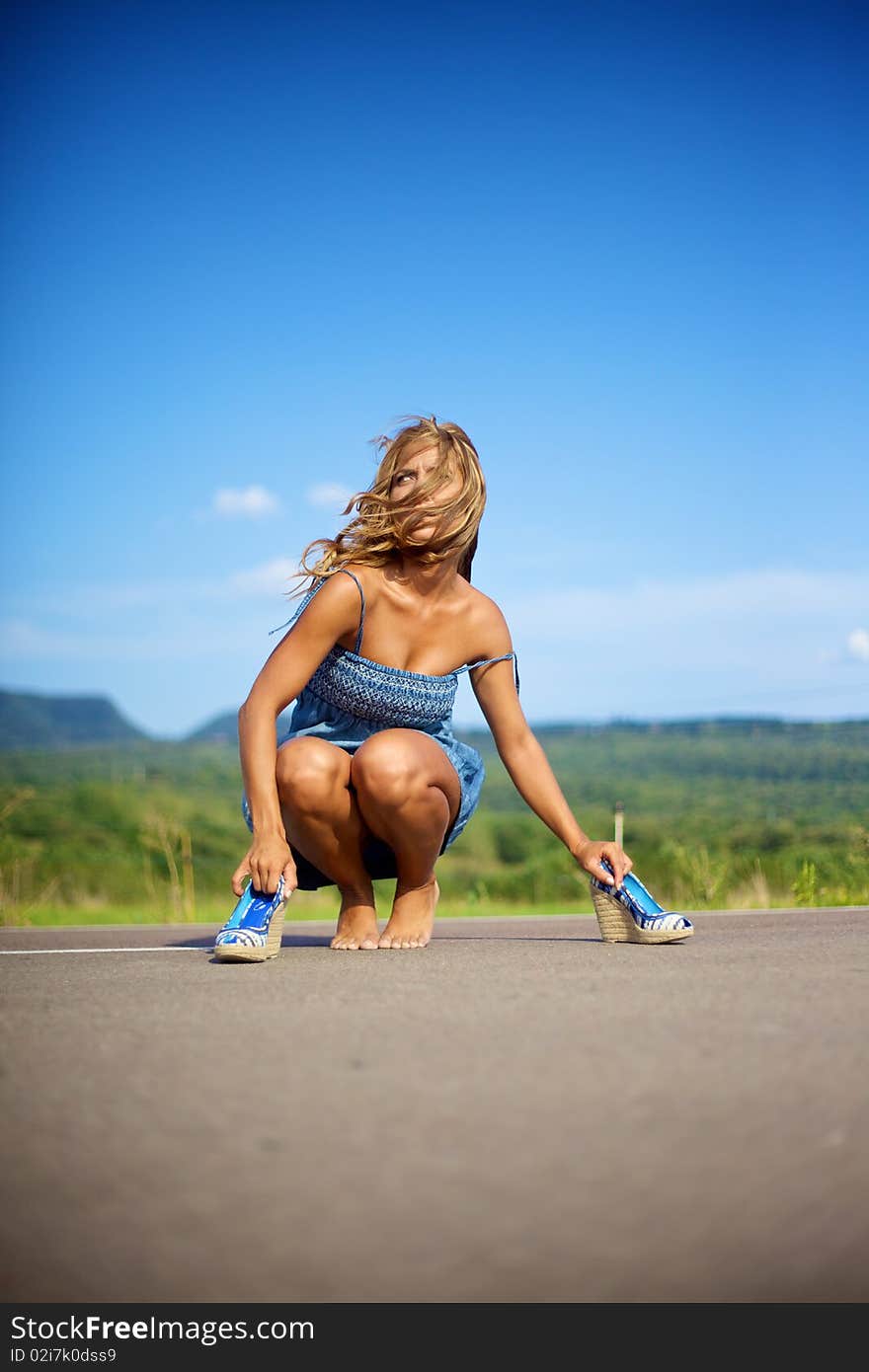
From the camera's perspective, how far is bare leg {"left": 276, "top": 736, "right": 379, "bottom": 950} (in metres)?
3.85

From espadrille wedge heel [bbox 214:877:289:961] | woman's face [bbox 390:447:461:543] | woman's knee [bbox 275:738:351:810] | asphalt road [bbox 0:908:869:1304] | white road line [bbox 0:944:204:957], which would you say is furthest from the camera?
white road line [bbox 0:944:204:957]

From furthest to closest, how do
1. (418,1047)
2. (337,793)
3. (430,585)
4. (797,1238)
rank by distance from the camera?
(430,585) → (337,793) → (418,1047) → (797,1238)

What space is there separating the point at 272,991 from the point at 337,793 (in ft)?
3.70

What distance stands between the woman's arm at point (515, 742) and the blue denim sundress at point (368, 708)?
6cm

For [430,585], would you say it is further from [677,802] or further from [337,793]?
[677,802]

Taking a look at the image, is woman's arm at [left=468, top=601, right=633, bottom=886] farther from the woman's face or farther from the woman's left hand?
the woman's face

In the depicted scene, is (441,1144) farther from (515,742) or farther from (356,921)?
(515,742)

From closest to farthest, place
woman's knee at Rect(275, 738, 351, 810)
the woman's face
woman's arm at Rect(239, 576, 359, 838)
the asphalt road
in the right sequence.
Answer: the asphalt road, woman's arm at Rect(239, 576, 359, 838), woman's knee at Rect(275, 738, 351, 810), the woman's face

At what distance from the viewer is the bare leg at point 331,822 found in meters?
3.85

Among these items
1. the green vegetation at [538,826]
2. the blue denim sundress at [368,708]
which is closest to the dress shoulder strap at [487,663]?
the blue denim sundress at [368,708]

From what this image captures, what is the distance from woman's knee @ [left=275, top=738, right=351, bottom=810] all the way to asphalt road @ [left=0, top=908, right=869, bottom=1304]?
3.51 ft

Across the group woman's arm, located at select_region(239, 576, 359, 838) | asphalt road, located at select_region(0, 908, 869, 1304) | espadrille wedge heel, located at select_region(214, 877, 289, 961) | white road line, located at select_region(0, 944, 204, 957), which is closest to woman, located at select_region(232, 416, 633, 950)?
woman's arm, located at select_region(239, 576, 359, 838)
